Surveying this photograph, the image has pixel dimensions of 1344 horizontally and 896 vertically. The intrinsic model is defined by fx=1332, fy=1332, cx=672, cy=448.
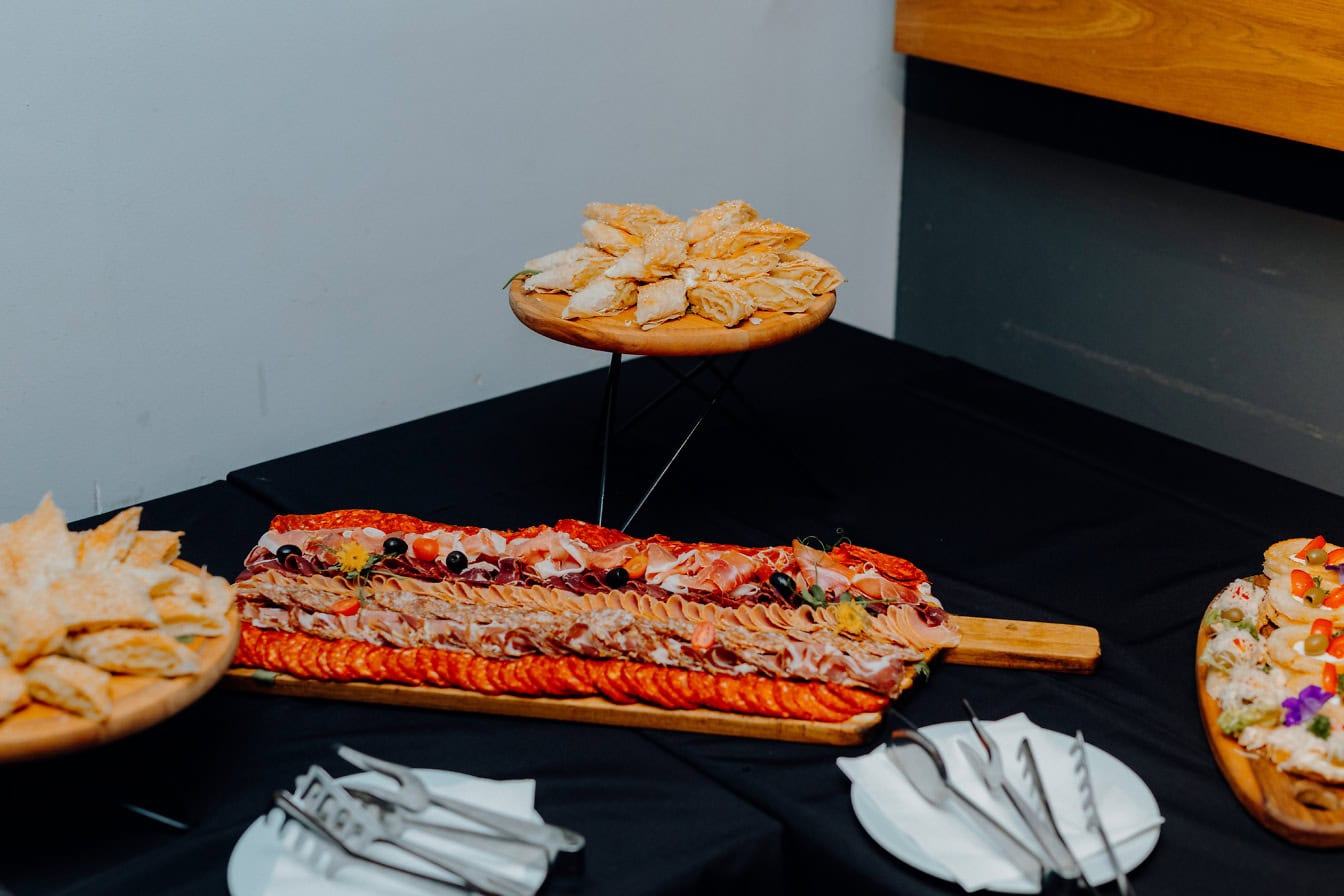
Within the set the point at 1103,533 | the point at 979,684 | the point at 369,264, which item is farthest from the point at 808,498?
the point at 369,264

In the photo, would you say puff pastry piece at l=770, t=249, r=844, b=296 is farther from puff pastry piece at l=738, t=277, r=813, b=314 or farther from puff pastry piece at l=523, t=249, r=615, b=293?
puff pastry piece at l=523, t=249, r=615, b=293

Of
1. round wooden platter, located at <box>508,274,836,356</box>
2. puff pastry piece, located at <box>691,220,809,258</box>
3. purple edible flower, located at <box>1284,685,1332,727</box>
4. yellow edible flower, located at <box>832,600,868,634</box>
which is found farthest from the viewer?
puff pastry piece, located at <box>691,220,809,258</box>

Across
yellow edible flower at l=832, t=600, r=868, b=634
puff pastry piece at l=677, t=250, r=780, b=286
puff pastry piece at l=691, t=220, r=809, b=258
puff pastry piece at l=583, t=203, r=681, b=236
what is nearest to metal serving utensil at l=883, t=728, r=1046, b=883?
yellow edible flower at l=832, t=600, r=868, b=634

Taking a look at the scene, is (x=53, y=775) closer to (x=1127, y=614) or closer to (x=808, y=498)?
(x=808, y=498)

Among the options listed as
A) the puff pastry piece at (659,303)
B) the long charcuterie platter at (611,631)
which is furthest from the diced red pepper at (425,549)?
the puff pastry piece at (659,303)

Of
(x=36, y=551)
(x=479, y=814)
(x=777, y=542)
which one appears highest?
(x=36, y=551)

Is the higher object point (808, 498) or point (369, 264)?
point (369, 264)

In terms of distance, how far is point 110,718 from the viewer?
4.80 ft

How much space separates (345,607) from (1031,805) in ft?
3.31

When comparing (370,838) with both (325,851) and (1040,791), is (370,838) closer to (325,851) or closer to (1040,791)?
(325,851)

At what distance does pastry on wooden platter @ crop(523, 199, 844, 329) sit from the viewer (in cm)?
227

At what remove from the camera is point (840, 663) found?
6.06 feet

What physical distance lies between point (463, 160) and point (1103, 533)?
173 cm

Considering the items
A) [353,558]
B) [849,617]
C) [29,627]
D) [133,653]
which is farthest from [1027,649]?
[29,627]
